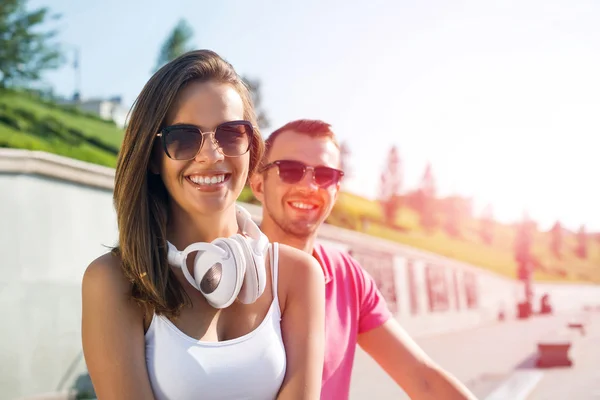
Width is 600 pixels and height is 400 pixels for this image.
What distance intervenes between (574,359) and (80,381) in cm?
1080

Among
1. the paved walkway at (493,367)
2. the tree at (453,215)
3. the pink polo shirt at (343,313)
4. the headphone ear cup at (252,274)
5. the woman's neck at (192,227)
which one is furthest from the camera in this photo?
the tree at (453,215)

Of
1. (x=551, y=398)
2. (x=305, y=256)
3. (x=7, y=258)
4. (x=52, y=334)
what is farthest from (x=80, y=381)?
(x=305, y=256)

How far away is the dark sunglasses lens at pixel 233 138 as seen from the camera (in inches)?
76.8

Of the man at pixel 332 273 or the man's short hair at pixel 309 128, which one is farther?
the man's short hair at pixel 309 128

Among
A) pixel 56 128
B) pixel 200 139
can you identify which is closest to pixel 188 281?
pixel 200 139

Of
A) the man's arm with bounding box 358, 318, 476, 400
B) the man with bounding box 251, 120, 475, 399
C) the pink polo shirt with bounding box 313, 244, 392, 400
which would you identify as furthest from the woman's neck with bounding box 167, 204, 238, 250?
the man's arm with bounding box 358, 318, 476, 400

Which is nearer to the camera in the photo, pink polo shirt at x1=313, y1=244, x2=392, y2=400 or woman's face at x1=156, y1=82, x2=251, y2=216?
woman's face at x1=156, y1=82, x2=251, y2=216

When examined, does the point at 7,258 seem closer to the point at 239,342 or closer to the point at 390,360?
the point at 390,360

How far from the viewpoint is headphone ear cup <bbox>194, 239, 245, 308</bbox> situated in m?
1.86

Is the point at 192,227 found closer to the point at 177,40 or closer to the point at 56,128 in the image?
the point at 56,128

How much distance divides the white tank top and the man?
2.30 ft

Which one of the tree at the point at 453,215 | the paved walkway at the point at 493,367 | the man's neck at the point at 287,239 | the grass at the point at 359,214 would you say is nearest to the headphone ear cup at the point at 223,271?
the man's neck at the point at 287,239

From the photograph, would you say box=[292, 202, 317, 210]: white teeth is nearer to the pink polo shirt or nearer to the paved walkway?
the pink polo shirt

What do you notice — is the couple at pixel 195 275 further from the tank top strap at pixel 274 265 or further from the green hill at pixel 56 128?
the green hill at pixel 56 128
